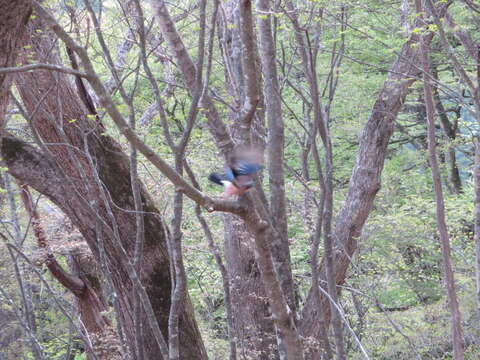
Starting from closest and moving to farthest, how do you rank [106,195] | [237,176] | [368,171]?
[237,176] → [106,195] → [368,171]

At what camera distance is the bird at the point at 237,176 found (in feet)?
7.46

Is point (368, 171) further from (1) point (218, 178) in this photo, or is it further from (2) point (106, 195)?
(1) point (218, 178)

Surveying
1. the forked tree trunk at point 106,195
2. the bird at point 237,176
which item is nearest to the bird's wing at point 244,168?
the bird at point 237,176

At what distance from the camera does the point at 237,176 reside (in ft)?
7.47

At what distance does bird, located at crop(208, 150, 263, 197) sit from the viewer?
7.46ft

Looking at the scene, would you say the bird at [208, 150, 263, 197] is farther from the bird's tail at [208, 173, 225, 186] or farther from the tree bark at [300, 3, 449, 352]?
the tree bark at [300, 3, 449, 352]

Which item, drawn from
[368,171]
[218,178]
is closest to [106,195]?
[218,178]

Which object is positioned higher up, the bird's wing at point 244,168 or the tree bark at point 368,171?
the tree bark at point 368,171

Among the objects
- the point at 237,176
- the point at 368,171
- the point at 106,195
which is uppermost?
the point at 368,171

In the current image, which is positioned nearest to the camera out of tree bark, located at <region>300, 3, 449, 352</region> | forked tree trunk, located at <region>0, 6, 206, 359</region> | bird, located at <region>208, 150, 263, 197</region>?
bird, located at <region>208, 150, 263, 197</region>

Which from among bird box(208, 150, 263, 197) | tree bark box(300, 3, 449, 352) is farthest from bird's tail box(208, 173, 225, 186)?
tree bark box(300, 3, 449, 352)

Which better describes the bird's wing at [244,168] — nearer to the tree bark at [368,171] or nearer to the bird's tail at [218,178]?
the bird's tail at [218,178]

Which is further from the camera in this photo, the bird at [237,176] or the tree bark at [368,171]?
the tree bark at [368,171]

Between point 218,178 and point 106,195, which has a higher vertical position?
point 106,195
